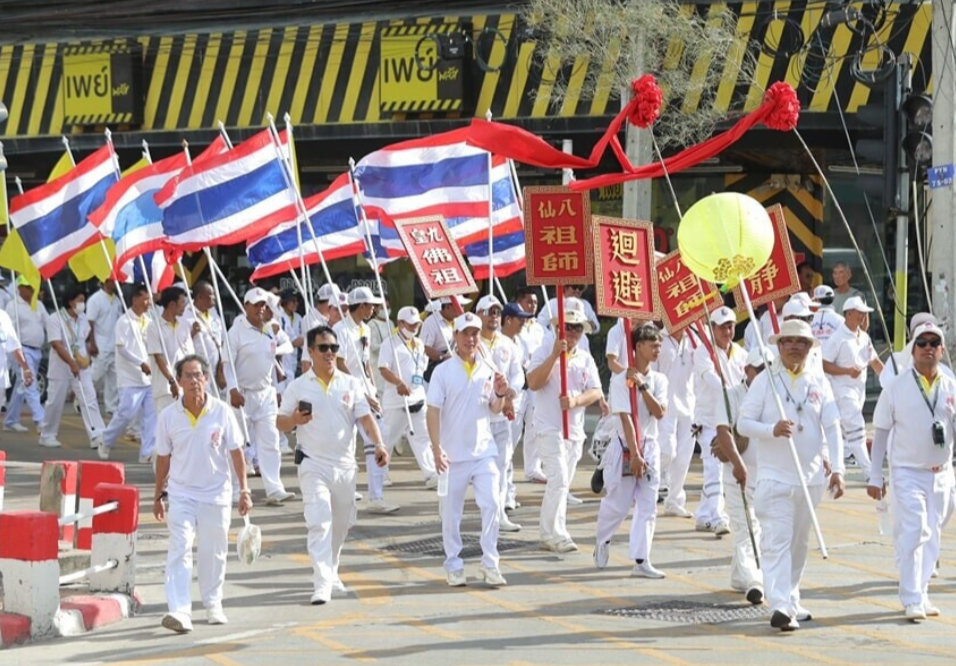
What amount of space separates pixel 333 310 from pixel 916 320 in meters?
6.86

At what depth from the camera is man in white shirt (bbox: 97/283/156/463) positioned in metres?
18.1

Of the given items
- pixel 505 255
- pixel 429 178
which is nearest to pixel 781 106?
pixel 429 178

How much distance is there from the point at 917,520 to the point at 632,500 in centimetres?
231

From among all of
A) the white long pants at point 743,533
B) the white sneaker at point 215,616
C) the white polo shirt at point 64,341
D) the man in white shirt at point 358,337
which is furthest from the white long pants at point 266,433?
the white long pants at point 743,533

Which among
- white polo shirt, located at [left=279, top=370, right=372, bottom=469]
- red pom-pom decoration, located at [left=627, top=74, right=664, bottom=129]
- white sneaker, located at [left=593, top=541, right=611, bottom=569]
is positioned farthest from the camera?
white sneaker, located at [left=593, top=541, right=611, bottom=569]

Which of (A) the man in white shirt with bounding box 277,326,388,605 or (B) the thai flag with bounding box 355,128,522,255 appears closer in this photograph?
(A) the man in white shirt with bounding box 277,326,388,605

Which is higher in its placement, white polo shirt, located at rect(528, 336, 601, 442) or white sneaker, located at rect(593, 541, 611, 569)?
white polo shirt, located at rect(528, 336, 601, 442)

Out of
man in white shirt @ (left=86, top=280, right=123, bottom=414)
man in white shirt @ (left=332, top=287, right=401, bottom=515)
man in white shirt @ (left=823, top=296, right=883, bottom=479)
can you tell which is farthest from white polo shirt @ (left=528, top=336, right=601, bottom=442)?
man in white shirt @ (left=86, top=280, right=123, bottom=414)

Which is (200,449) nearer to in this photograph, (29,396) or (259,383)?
(259,383)

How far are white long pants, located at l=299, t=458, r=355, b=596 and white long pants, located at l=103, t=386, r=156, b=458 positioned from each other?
6919mm

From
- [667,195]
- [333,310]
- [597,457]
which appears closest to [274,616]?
[597,457]

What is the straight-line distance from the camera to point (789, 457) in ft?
34.3

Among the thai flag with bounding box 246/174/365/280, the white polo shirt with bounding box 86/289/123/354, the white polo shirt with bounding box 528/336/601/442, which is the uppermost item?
the thai flag with bounding box 246/174/365/280

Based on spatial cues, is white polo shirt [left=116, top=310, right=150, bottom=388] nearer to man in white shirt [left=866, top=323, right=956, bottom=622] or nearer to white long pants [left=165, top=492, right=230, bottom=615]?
white long pants [left=165, top=492, right=230, bottom=615]
